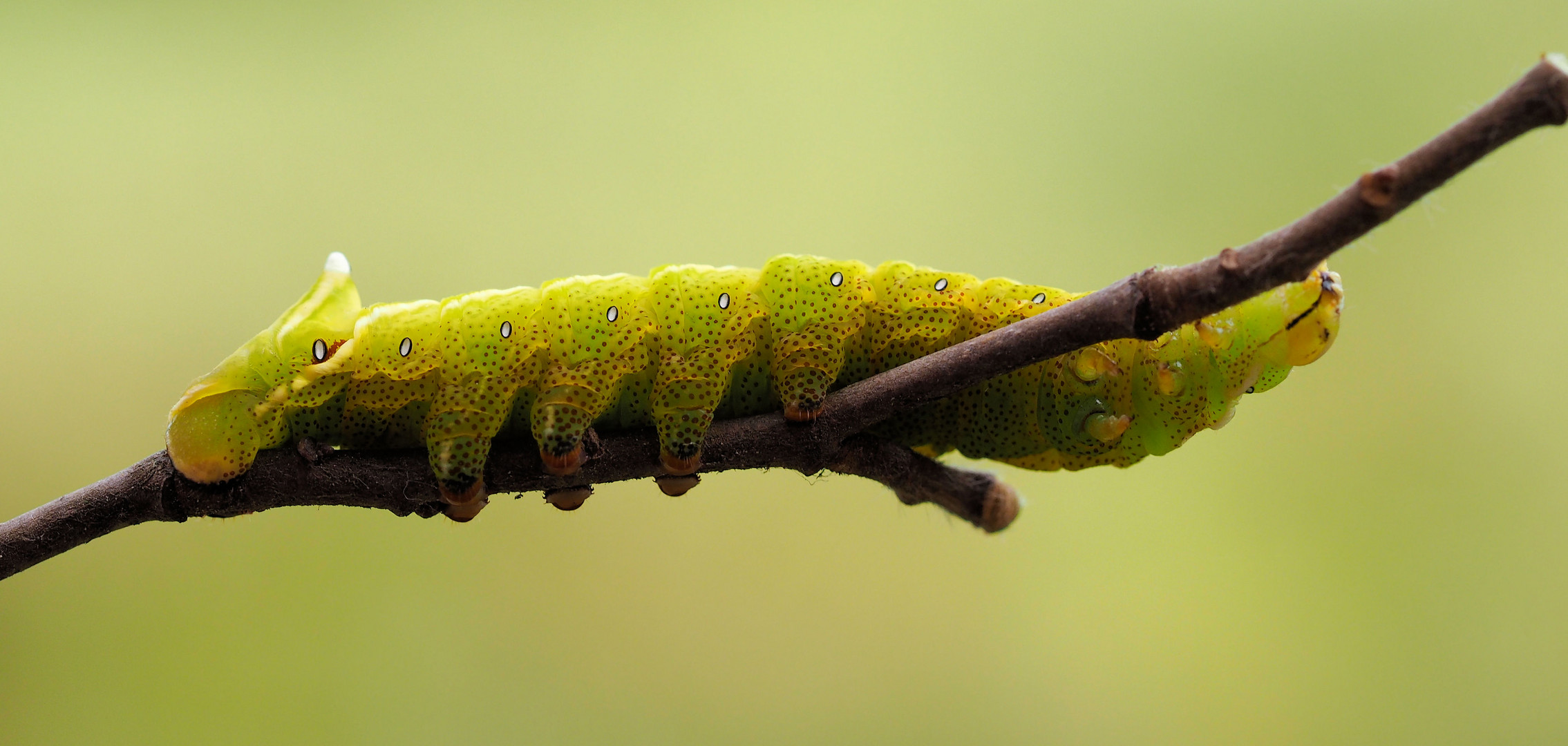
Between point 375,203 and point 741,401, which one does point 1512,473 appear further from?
point 375,203

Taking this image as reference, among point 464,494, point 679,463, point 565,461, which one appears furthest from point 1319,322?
point 464,494

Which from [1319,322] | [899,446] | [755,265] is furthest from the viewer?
[755,265]

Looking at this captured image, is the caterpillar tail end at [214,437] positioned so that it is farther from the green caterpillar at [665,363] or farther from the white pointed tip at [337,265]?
the white pointed tip at [337,265]

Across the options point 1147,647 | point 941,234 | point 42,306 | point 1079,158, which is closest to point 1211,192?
point 1079,158

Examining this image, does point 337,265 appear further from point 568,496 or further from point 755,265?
point 755,265

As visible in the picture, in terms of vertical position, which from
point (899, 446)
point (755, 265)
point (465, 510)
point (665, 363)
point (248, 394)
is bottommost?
point (465, 510)

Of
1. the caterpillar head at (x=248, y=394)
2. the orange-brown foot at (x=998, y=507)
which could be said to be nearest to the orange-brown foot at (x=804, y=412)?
the orange-brown foot at (x=998, y=507)

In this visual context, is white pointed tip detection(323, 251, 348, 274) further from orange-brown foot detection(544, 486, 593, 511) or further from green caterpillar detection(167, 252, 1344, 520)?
orange-brown foot detection(544, 486, 593, 511)
